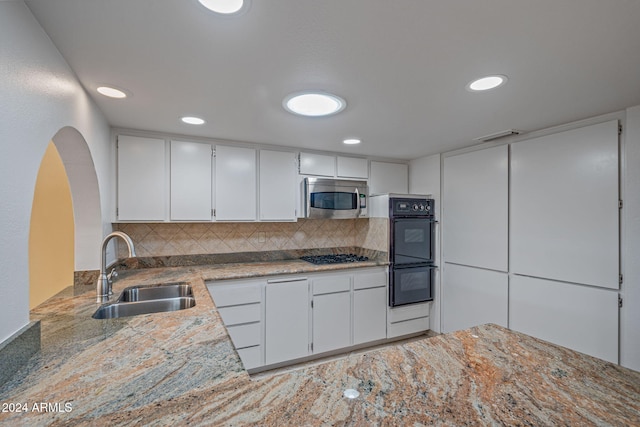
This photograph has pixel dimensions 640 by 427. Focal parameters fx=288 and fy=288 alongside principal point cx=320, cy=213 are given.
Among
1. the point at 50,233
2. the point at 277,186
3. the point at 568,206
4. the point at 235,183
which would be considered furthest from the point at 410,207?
the point at 50,233

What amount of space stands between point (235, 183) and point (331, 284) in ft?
4.77

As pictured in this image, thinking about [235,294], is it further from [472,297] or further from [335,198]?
[472,297]

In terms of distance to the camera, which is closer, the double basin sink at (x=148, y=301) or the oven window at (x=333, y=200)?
the double basin sink at (x=148, y=301)

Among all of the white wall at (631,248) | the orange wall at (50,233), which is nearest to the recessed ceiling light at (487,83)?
the white wall at (631,248)

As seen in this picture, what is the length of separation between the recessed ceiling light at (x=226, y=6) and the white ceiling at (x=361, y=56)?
1.4 inches

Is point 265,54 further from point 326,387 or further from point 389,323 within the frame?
point 389,323

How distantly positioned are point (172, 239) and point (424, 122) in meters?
2.65

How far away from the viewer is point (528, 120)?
2.29 metres

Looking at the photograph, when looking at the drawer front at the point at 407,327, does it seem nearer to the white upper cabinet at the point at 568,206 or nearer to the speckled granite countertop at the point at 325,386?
the white upper cabinet at the point at 568,206

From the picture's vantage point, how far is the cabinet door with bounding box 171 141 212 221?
275 centimetres

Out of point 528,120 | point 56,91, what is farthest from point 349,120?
point 56,91

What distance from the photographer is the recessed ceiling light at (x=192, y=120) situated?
A: 7.46 ft

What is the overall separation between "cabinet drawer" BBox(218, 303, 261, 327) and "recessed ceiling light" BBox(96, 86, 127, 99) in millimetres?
1790

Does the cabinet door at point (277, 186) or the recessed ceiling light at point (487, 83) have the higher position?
the recessed ceiling light at point (487, 83)
